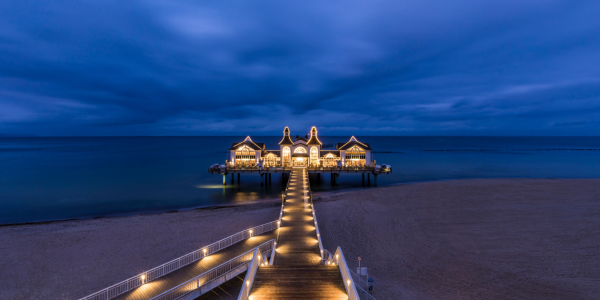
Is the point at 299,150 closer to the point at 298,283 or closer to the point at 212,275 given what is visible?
the point at 212,275

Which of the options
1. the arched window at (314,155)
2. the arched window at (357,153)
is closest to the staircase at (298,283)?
the arched window at (314,155)

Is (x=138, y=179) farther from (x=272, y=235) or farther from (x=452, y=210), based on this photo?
(x=452, y=210)

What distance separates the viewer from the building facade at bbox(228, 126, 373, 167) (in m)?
41.5

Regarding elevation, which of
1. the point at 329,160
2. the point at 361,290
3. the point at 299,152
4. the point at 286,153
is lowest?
the point at 361,290

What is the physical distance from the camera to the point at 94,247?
1675cm

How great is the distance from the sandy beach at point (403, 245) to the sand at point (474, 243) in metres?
0.07

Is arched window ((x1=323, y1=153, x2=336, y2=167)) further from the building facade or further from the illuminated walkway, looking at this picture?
the illuminated walkway

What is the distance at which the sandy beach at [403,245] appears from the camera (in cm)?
1243

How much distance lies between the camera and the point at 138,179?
44.0 metres

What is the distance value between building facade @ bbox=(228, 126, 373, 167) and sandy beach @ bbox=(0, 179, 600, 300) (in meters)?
15.5

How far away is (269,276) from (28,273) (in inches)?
574

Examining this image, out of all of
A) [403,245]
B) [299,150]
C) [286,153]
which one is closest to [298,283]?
[403,245]

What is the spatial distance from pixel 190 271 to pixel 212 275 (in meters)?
1.28

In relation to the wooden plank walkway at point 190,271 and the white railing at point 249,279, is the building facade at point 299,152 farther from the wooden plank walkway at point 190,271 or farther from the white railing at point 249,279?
the white railing at point 249,279
